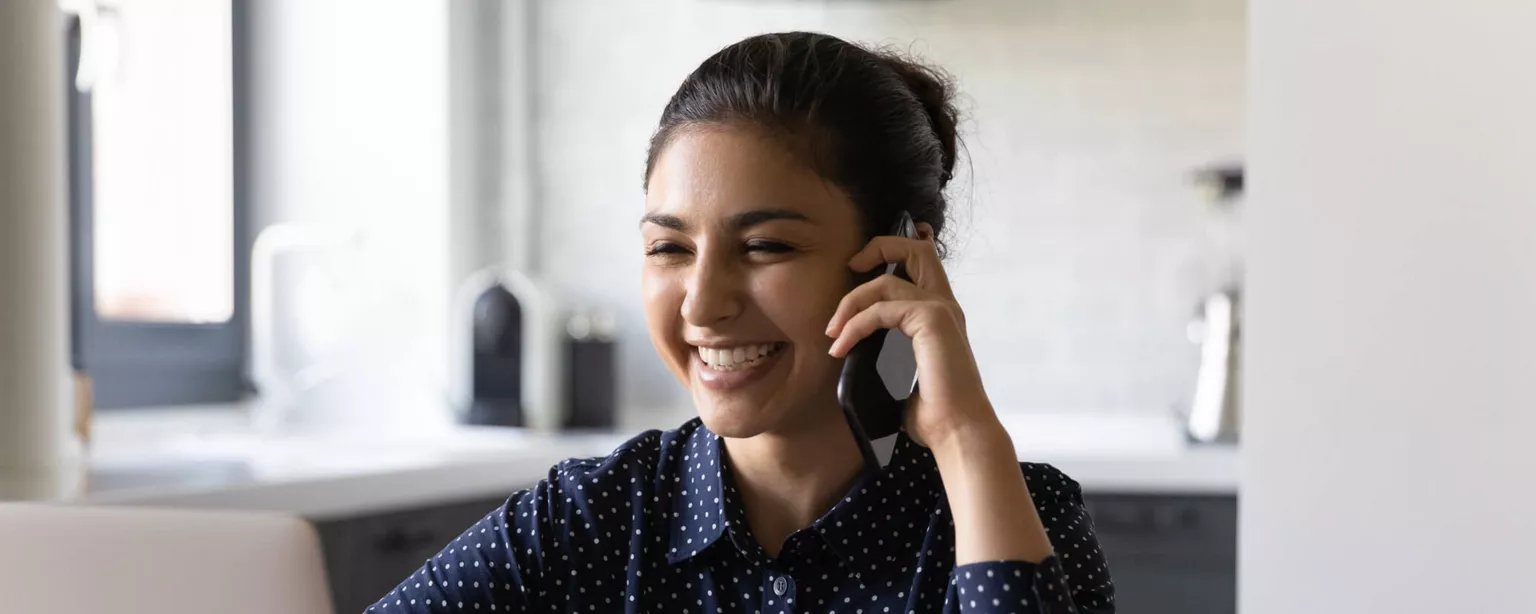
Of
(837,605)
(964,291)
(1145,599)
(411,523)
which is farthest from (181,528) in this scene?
(964,291)

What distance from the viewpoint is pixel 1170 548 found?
2.50 metres

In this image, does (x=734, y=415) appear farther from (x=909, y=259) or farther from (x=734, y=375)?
(x=909, y=259)

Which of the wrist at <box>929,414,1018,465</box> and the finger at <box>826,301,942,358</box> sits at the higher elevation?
the finger at <box>826,301,942,358</box>

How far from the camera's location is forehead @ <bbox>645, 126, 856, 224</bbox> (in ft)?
3.68

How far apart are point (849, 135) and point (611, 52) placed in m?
2.16

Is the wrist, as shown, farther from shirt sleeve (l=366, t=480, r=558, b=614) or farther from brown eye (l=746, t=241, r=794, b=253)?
shirt sleeve (l=366, t=480, r=558, b=614)

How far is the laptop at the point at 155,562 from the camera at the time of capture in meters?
0.91

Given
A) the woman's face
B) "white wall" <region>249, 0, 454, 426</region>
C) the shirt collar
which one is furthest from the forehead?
"white wall" <region>249, 0, 454, 426</region>

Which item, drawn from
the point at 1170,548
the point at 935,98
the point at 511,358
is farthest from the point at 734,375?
the point at 511,358

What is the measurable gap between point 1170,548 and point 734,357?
62.3 inches

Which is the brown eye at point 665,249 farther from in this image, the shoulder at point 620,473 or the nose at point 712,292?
the shoulder at point 620,473

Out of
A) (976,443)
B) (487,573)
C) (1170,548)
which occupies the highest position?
(976,443)

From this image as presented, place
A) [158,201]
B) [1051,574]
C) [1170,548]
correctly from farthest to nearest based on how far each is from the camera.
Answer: [158,201] → [1170,548] → [1051,574]

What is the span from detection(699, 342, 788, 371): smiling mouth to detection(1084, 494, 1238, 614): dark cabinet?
4.96ft
